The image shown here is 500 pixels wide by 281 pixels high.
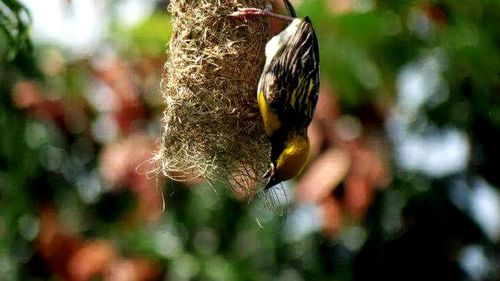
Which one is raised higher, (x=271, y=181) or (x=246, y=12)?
(x=246, y=12)

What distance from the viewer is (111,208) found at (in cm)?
660

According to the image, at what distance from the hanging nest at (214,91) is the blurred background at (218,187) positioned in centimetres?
117

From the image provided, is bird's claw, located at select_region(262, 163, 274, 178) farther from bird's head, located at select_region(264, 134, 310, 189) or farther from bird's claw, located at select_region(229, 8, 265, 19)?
bird's claw, located at select_region(229, 8, 265, 19)

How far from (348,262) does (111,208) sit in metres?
1.25

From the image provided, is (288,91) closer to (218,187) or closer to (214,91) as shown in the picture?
(214,91)

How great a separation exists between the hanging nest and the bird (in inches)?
1.7

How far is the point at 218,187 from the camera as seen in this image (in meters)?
5.96

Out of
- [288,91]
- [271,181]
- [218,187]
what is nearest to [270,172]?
[271,181]

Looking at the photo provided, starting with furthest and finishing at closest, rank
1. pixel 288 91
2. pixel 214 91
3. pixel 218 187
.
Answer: pixel 218 187 < pixel 288 91 < pixel 214 91

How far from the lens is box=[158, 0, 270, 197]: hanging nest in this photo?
3949 millimetres

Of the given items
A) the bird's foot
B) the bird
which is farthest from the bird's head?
the bird's foot

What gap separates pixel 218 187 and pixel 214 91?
2047 millimetres

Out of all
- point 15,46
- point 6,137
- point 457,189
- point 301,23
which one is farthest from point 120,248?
point 15,46

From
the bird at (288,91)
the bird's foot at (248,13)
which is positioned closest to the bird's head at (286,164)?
the bird at (288,91)
